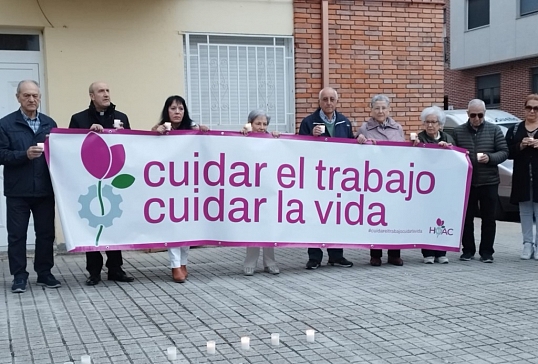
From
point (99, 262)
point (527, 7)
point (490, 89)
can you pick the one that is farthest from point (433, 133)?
point (490, 89)

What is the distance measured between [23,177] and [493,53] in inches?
1019

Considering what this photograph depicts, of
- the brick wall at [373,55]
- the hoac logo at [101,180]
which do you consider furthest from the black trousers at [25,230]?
the brick wall at [373,55]

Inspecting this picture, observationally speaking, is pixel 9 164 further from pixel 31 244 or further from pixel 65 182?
pixel 31 244

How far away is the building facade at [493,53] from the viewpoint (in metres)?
27.1

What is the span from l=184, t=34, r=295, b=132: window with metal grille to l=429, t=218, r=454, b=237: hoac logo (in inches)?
122

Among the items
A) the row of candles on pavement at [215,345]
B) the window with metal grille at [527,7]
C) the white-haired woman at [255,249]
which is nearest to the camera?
the row of candles on pavement at [215,345]

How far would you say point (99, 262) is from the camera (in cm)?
705

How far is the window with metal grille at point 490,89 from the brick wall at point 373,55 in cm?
1951

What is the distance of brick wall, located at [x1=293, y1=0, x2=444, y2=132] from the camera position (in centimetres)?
1009

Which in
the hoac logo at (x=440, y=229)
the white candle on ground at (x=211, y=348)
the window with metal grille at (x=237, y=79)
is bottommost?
the white candle on ground at (x=211, y=348)

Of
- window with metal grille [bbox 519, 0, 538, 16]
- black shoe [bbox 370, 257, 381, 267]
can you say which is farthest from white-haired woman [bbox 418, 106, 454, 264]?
window with metal grille [bbox 519, 0, 538, 16]

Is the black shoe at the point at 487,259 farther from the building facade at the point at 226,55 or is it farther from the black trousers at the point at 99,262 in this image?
the black trousers at the point at 99,262

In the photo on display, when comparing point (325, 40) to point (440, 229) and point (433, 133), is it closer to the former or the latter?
point (433, 133)

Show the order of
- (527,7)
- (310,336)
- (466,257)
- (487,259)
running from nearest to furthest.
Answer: (310,336) → (487,259) → (466,257) → (527,7)
